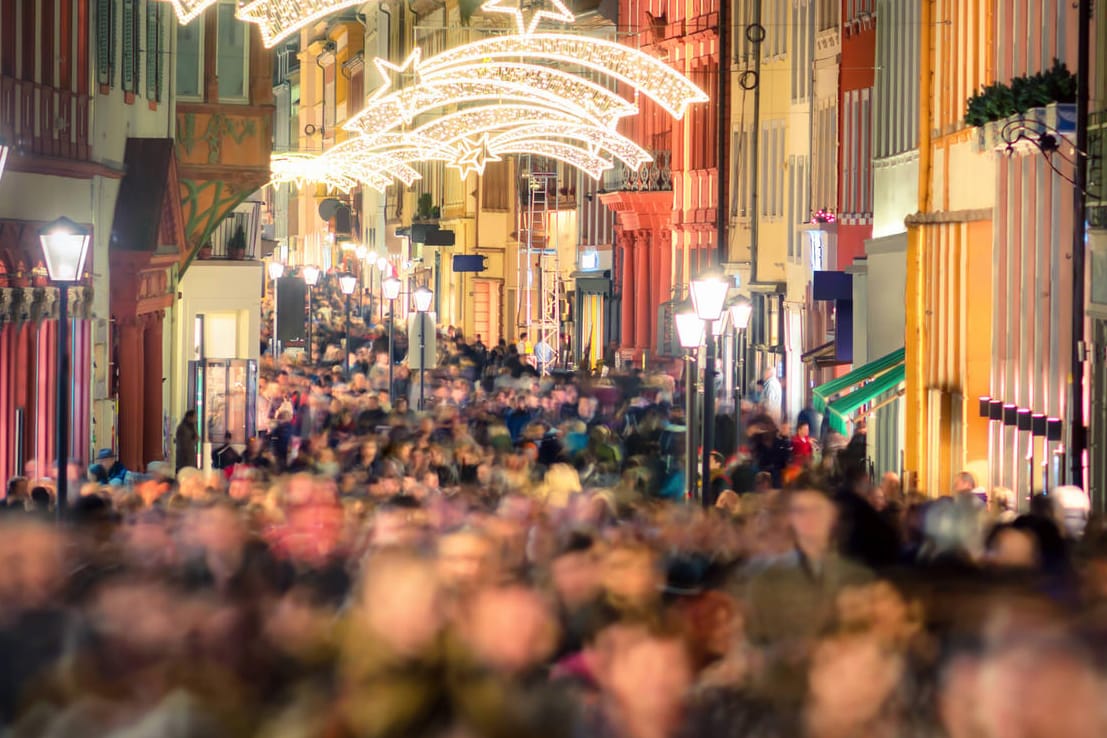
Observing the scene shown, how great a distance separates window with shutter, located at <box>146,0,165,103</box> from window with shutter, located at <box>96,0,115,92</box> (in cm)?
305

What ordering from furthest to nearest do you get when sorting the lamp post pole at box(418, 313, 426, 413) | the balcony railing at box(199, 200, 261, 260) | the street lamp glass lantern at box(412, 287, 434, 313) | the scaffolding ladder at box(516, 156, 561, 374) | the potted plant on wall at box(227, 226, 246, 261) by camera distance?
1. the scaffolding ladder at box(516, 156, 561, 374)
2. the potted plant on wall at box(227, 226, 246, 261)
3. the balcony railing at box(199, 200, 261, 260)
4. the street lamp glass lantern at box(412, 287, 434, 313)
5. the lamp post pole at box(418, 313, 426, 413)

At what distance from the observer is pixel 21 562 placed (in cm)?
891

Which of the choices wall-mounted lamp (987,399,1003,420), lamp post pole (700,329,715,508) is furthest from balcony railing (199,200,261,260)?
lamp post pole (700,329,715,508)

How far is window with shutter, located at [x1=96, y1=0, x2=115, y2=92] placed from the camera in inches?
1089

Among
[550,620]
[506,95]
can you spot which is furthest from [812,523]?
[506,95]

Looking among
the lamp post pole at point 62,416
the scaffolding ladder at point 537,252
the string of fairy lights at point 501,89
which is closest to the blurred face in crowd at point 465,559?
the lamp post pole at point 62,416

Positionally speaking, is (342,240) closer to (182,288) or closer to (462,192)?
(462,192)

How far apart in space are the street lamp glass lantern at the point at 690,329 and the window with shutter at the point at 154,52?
13.1 meters

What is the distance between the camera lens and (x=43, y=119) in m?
23.7

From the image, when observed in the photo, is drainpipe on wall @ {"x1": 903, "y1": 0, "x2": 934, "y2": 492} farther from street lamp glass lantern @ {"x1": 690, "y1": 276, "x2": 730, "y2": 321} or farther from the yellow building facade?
street lamp glass lantern @ {"x1": 690, "y1": 276, "x2": 730, "y2": 321}

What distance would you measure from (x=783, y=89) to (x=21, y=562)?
3477cm

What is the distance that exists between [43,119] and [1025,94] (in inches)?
381

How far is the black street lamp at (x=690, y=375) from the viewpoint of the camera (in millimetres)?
19906

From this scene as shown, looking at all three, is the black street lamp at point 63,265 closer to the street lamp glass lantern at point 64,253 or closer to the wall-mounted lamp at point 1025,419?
the street lamp glass lantern at point 64,253
